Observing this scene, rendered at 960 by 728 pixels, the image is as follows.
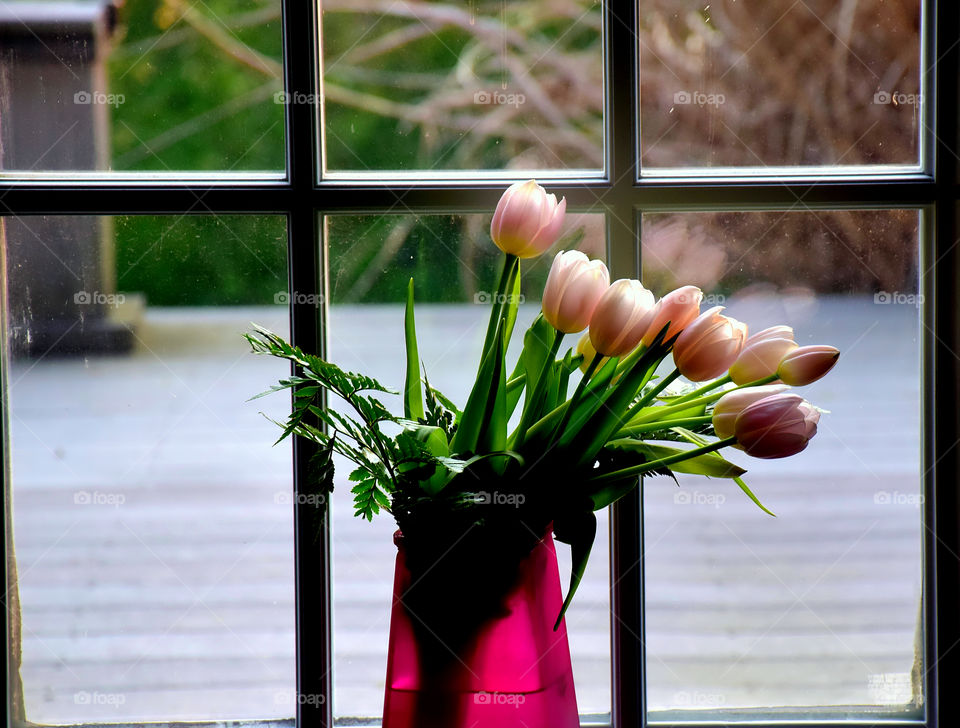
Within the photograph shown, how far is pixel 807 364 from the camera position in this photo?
66 cm

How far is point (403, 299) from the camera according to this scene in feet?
3.20

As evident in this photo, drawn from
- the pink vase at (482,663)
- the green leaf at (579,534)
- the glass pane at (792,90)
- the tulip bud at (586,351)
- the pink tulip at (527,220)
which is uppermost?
the glass pane at (792,90)

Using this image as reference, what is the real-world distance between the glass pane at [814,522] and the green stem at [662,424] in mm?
269

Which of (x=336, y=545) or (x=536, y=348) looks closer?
(x=536, y=348)

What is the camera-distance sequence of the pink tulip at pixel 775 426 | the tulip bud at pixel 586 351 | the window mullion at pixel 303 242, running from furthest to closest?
the window mullion at pixel 303 242
the tulip bud at pixel 586 351
the pink tulip at pixel 775 426

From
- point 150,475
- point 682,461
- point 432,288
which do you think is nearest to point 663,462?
point 682,461

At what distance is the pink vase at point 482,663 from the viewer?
2.17ft

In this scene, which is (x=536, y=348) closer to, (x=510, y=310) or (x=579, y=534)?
(x=510, y=310)

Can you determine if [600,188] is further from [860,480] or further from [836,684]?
[836,684]

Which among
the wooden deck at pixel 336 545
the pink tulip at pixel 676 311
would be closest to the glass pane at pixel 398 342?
the wooden deck at pixel 336 545

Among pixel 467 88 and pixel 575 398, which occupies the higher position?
pixel 467 88

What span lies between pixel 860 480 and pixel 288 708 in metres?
0.78

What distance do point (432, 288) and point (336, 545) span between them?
34 cm

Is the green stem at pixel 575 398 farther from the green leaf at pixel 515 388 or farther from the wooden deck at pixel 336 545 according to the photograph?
the wooden deck at pixel 336 545
